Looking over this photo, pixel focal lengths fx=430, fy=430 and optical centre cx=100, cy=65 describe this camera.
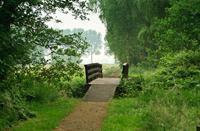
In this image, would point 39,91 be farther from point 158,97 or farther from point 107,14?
point 107,14

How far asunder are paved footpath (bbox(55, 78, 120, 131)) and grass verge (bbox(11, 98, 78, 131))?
0.72ft

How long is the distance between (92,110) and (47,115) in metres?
1.67

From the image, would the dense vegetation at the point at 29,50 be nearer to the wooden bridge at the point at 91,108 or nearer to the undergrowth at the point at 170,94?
the wooden bridge at the point at 91,108

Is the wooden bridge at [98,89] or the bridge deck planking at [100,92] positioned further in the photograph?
the wooden bridge at [98,89]

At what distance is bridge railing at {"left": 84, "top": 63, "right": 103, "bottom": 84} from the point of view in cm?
1881

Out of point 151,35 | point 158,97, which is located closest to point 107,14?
point 151,35

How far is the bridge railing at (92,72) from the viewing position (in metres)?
18.8

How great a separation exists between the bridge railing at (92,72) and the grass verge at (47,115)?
131 inches

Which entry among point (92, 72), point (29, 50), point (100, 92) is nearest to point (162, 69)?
point (100, 92)

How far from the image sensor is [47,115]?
40.7 feet

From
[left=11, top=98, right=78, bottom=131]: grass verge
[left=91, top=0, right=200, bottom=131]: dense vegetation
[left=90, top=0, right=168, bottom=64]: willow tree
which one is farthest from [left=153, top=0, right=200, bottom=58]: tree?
[left=90, top=0, right=168, bottom=64]: willow tree

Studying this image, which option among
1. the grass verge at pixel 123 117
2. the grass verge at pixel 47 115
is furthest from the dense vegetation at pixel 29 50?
the grass verge at pixel 123 117

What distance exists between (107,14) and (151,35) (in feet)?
17.3

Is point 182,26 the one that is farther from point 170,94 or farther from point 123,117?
point 123,117
